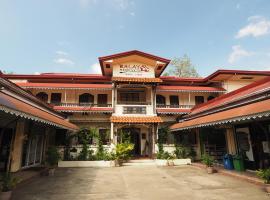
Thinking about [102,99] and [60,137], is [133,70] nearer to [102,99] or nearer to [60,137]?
[102,99]

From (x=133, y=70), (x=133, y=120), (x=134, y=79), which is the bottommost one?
(x=133, y=120)

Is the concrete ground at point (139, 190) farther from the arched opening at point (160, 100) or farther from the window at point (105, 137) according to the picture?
the arched opening at point (160, 100)

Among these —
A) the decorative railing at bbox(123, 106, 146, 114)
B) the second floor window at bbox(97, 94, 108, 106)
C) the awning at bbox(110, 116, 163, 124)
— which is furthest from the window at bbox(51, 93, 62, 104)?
the decorative railing at bbox(123, 106, 146, 114)

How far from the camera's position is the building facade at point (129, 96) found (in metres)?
19.0

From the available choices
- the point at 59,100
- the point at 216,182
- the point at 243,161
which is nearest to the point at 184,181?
the point at 216,182

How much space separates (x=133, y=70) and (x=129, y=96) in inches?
112

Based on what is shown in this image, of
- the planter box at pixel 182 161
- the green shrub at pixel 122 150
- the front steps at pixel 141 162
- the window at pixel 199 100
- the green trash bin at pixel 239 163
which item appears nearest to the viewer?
the green trash bin at pixel 239 163

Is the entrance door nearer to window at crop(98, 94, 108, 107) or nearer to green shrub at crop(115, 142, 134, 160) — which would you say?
window at crop(98, 94, 108, 107)

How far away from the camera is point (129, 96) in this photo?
840 inches

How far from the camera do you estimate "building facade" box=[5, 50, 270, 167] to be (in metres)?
19.0

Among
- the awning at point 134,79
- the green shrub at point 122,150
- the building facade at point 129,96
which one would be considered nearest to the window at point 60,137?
the building facade at point 129,96

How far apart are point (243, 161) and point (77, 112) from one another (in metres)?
14.5

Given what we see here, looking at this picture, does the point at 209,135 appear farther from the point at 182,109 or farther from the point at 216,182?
the point at 216,182

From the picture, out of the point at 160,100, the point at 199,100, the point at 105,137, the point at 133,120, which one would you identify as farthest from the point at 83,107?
the point at 199,100
